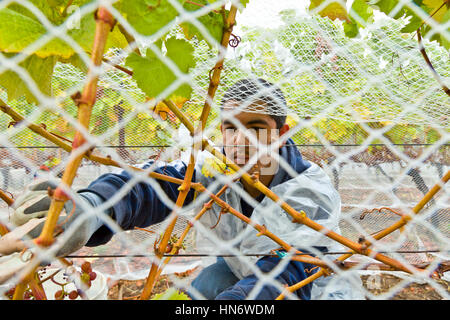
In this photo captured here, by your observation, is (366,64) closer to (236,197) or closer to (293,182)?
(293,182)

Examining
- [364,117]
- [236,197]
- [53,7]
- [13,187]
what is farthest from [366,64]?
[13,187]

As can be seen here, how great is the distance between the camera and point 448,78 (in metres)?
0.72

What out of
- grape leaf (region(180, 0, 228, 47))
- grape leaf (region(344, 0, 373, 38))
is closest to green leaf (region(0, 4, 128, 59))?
grape leaf (region(180, 0, 228, 47))

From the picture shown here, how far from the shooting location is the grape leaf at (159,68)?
12.6 inches

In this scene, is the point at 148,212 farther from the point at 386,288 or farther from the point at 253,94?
the point at 386,288

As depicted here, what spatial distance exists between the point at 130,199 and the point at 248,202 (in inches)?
10.1

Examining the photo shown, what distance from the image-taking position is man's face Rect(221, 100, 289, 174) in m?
0.65

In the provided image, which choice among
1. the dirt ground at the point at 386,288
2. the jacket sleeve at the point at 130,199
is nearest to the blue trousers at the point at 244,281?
the jacket sleeve at the point at 130,199

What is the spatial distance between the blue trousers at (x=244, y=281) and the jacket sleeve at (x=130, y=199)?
21 cm

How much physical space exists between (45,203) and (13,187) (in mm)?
1133

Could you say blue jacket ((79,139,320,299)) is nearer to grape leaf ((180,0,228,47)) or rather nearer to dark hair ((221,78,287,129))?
dark hair ((221,78,287,129))

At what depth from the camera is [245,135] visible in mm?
667

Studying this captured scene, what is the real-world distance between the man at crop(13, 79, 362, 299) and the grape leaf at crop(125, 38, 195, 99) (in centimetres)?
11

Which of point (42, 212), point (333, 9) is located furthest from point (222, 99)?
point (42, 212)
